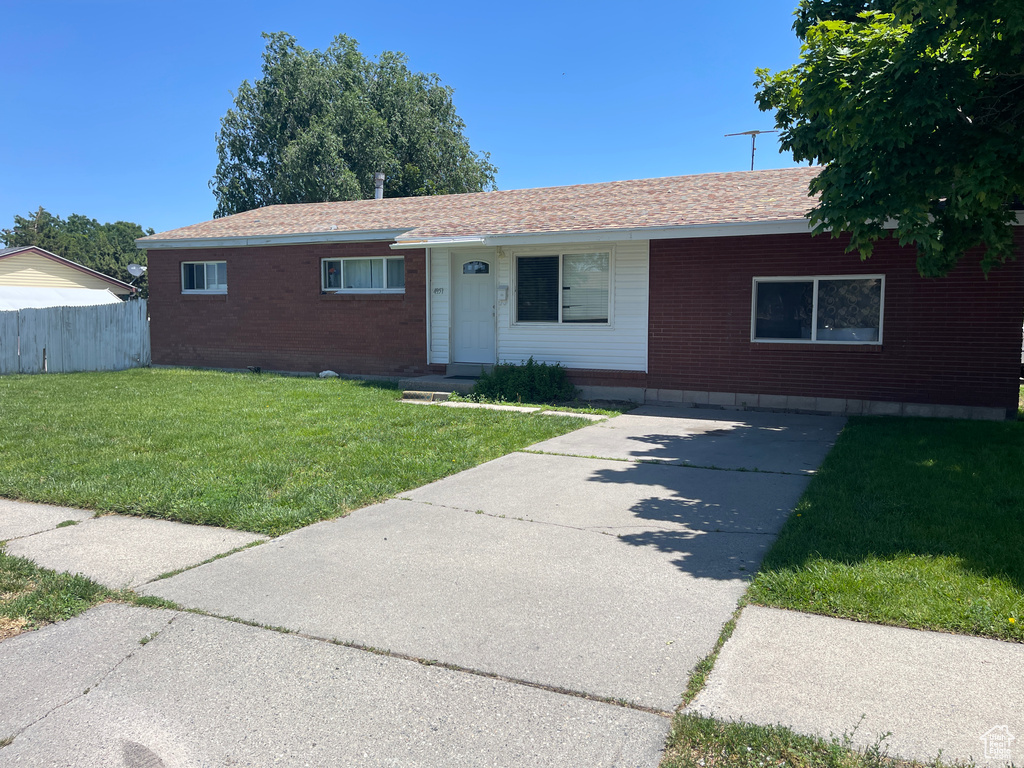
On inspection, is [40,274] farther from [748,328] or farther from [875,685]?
[875,685]

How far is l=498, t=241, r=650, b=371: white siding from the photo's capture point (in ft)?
43.2

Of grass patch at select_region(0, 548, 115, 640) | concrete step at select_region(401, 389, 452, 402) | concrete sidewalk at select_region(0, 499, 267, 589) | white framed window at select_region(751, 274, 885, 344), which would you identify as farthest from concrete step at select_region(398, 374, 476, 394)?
grass patch at select_region(0, 548, 115, 640)

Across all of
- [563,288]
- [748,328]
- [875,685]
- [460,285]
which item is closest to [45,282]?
[460,285]

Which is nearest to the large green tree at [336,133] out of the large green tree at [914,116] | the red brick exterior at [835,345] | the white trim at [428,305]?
the white trim at [428,305]

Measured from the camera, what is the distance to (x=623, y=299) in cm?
1330

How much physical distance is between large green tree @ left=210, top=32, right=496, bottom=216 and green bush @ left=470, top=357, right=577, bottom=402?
2630cm

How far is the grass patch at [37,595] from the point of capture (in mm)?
4219

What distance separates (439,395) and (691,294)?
4541 millimetres

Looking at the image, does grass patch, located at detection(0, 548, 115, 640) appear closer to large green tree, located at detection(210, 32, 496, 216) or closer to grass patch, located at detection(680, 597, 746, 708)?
grass patch, located at detection(680, 597, 746, 708)

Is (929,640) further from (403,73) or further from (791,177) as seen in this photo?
(403,73)

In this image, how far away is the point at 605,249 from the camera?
1340cm

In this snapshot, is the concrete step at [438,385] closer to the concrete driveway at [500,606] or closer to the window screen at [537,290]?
the window screen at [537,290]

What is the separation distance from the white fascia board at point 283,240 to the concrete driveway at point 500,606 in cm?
951

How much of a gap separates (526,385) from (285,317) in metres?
6.98
